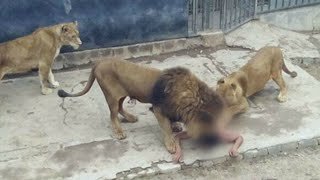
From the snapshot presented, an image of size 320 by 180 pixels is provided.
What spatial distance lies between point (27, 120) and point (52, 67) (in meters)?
1.65

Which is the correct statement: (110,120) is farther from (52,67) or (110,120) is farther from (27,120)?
(52,67)

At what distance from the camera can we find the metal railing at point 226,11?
9695mm

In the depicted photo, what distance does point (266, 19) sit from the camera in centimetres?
1041

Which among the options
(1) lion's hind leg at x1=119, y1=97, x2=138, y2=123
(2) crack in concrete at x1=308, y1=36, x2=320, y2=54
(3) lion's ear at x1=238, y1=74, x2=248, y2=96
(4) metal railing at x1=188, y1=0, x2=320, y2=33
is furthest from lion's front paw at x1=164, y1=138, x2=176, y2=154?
(2) crack in concrete at x1=308, y1=36, x2=320, y2=54

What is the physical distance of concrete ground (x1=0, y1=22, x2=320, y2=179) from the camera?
265 inches

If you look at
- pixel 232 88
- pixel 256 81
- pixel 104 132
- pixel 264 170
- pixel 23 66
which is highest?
pixel 23 66

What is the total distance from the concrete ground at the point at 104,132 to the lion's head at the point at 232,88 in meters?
0.33

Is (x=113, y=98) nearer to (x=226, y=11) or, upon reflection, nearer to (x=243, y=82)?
(x=243, y=82)

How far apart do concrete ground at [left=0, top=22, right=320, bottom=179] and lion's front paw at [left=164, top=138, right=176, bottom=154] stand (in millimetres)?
71

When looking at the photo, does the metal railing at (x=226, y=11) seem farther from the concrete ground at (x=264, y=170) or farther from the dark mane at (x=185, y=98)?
the concrete ground at (x=264, y=170)

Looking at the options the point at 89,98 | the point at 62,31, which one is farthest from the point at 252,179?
the point at 62,31

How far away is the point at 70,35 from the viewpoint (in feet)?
27.5

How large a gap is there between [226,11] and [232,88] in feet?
9.14

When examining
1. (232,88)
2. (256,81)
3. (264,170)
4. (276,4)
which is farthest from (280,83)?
(276,4)
